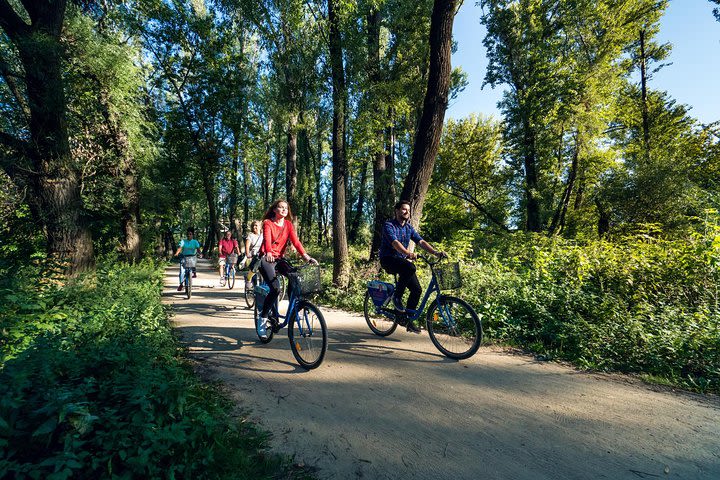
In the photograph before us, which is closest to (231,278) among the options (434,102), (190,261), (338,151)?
(190,261)

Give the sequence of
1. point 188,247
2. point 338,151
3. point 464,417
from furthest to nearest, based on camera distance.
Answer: point 188,247 → point 338,151 → point 464,417

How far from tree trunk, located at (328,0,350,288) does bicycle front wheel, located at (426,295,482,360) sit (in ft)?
15.0

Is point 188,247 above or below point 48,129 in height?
below

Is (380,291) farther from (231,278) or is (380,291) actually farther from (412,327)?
(231,278)

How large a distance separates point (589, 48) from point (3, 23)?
2150 centimetres

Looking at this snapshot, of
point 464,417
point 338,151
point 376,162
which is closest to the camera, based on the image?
point 464,417

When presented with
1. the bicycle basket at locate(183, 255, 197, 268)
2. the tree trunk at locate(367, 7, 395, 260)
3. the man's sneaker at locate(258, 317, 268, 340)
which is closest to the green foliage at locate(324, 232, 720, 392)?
the man's sneaker at locate(258, 317, 268, 340)

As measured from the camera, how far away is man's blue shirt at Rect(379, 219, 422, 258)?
5.25 metres

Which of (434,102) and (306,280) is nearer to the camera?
(306,280)

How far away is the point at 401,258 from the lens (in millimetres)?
5227

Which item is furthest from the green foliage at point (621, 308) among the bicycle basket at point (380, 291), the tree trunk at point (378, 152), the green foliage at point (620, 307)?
the tree trunk at point (378, 152)

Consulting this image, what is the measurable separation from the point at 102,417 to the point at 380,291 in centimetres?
415

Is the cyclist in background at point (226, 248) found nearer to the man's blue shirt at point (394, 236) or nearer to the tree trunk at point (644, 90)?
the man's blue shirt at point (394, 236)

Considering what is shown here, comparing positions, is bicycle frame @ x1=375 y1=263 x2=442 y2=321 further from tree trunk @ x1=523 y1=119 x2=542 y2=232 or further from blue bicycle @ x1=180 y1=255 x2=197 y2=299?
tree trunk @ x1=523 y1=119 x2=542 y2=232
